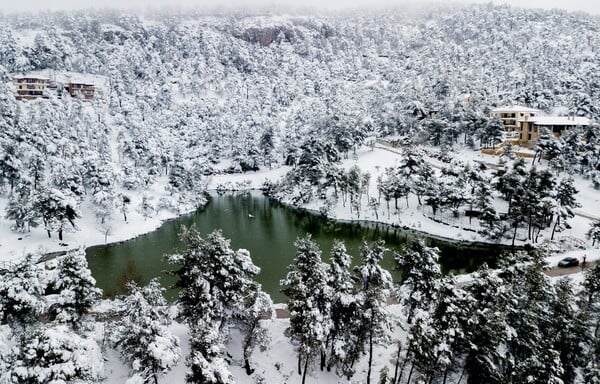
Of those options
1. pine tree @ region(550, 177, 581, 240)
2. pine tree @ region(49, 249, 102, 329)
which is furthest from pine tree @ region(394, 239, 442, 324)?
pine tree @ region(550, 177, 581, 240)

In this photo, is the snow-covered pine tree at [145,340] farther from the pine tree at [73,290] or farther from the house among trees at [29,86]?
the house among trees at [29,86]

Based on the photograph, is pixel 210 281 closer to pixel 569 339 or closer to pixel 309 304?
pixel 309 304

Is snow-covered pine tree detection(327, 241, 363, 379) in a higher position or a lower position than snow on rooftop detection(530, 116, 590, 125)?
lower

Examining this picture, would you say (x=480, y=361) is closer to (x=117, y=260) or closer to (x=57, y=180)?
(x=117, y=260)

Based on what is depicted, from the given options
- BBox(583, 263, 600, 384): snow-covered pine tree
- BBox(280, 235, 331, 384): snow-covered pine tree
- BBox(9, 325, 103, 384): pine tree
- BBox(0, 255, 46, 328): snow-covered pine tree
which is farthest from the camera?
BBox(280, 235, 331, 384): snow-covered pine tree

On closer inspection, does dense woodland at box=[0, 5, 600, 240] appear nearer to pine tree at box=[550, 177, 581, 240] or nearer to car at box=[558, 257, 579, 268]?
pine tree at box=[550, 177, 581, 240]

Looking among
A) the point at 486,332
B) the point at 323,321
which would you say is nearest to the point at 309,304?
the point at 323,321

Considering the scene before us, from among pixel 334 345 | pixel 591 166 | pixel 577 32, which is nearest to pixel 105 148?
pixel 334 345

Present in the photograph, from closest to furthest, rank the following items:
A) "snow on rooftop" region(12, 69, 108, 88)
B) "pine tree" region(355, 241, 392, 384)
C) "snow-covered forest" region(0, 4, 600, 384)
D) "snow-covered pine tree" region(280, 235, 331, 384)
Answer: "snow-covered forest" region(0, 4, 600, 384), "snow-covered pine tree" region(280, 235, 331, 384), "pine tree" region(355, 241, 392, 384), "snow on rooftop" region(12, 69, 108, 88)
